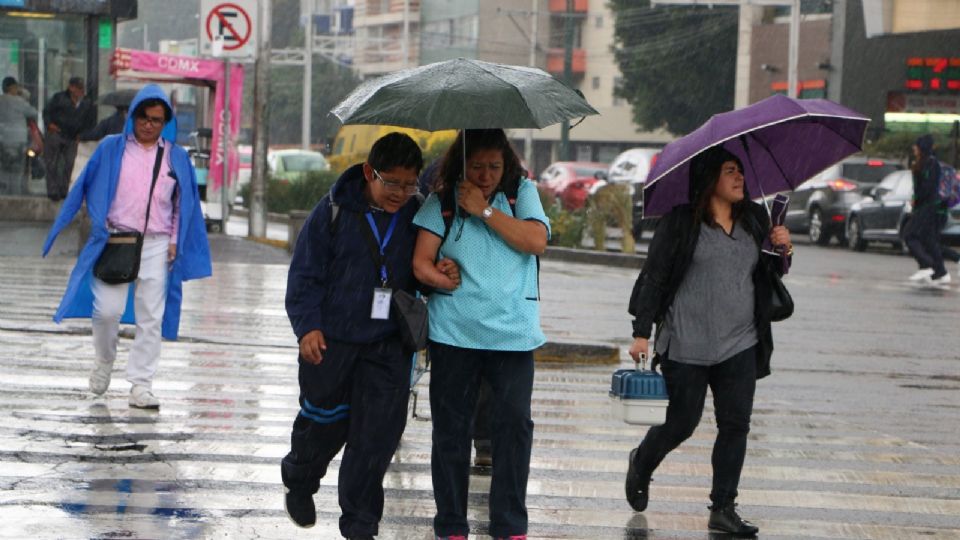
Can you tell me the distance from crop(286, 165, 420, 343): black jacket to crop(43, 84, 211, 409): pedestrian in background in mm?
3539

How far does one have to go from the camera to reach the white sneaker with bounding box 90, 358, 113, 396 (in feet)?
33.3

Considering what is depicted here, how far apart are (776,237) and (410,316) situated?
176cm

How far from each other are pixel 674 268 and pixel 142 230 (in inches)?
145

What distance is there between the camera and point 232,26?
24312mm

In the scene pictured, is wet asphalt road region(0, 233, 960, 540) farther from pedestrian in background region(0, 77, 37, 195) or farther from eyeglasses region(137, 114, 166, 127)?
pedestrian in background region(0, 77, 37, 195)

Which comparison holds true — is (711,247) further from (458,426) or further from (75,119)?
(75,119)

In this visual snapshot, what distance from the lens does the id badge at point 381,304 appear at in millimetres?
6312

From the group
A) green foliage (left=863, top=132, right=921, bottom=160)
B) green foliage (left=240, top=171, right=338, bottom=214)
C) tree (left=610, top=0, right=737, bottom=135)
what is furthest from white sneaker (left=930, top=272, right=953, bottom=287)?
tree (left=610, top=0, right=737, bottom=135)

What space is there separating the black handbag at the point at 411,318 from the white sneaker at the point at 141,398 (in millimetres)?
3980

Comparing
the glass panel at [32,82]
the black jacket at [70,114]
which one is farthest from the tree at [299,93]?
the black jacket at [70,114]

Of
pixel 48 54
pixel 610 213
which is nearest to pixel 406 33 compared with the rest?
pixel 610 213

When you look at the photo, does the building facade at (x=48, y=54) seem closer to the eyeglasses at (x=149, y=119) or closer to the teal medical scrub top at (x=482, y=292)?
the eyeglasses at (x=149, y=119)

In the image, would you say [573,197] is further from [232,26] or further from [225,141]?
[232,26]

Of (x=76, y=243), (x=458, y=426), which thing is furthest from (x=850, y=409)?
(x=76, y=243)
